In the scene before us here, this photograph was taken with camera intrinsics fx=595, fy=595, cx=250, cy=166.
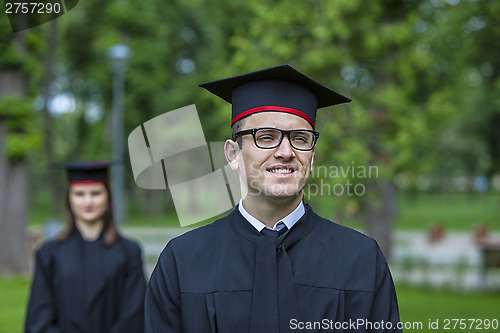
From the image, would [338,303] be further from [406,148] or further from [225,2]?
[225,2]

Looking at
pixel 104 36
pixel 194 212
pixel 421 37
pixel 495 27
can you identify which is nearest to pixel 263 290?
pixel 194 212

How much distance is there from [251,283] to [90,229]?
2.88 meters

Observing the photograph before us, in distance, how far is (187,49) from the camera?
2742cm

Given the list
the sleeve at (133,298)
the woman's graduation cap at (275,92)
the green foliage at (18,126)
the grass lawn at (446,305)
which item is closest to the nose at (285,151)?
the woman's graduation cap at (275,92)

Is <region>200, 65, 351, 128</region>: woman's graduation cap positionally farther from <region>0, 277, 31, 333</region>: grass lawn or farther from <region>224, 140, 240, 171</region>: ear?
<region>0, 277, 31, 333</region>: grass lawn

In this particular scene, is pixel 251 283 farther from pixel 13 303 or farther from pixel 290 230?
pixel 13 303

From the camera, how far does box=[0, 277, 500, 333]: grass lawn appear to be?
828 centimetres

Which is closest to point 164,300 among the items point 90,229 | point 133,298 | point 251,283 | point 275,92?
point 251,283

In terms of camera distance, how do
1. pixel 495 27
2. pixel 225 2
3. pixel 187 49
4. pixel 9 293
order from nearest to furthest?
pixel 495 27 < pixel 9 293 < pixel 225 2 < pixel 187 49

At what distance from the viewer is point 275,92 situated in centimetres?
220

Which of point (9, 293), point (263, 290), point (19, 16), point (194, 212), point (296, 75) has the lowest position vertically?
point (9, 293)

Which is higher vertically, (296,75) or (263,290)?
(296,75)

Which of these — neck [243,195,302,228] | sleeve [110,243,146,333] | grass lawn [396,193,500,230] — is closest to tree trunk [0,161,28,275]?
sleeve [110,243,146,333]

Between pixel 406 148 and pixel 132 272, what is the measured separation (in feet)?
23.3
